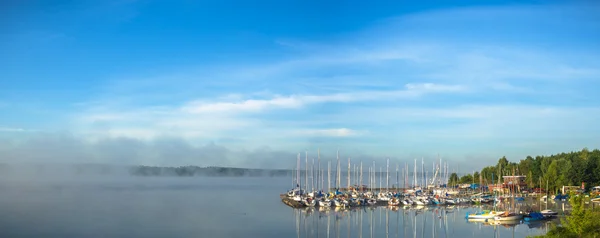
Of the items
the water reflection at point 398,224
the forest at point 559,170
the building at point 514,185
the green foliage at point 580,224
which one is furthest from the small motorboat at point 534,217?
the building at point 514,185

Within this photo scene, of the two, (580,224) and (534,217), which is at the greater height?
(580,224)

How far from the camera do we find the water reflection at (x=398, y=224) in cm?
4362

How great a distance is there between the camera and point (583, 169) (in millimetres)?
76250

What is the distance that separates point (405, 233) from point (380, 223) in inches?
228

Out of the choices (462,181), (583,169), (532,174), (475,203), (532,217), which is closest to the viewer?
(532,217)

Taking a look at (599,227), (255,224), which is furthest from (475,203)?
(599,227)

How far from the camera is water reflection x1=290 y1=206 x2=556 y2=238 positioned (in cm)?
4362

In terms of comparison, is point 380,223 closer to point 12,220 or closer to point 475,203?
point 475,203

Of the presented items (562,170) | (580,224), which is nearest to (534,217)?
(580,224)

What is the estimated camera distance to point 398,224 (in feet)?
161

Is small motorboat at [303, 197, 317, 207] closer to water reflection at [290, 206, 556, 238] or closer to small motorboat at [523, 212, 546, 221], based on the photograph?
water reflection at [290, 206, 556, 238]

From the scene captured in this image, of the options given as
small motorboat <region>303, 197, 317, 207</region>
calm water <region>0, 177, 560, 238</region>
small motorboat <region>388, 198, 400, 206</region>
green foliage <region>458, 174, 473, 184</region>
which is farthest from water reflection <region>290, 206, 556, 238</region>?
green foliage <region>458, 174, 473, 184</region>

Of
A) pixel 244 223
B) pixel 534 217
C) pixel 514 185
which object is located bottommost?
pixel 244 223

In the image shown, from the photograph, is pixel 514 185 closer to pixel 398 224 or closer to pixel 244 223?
pixel 398 224
